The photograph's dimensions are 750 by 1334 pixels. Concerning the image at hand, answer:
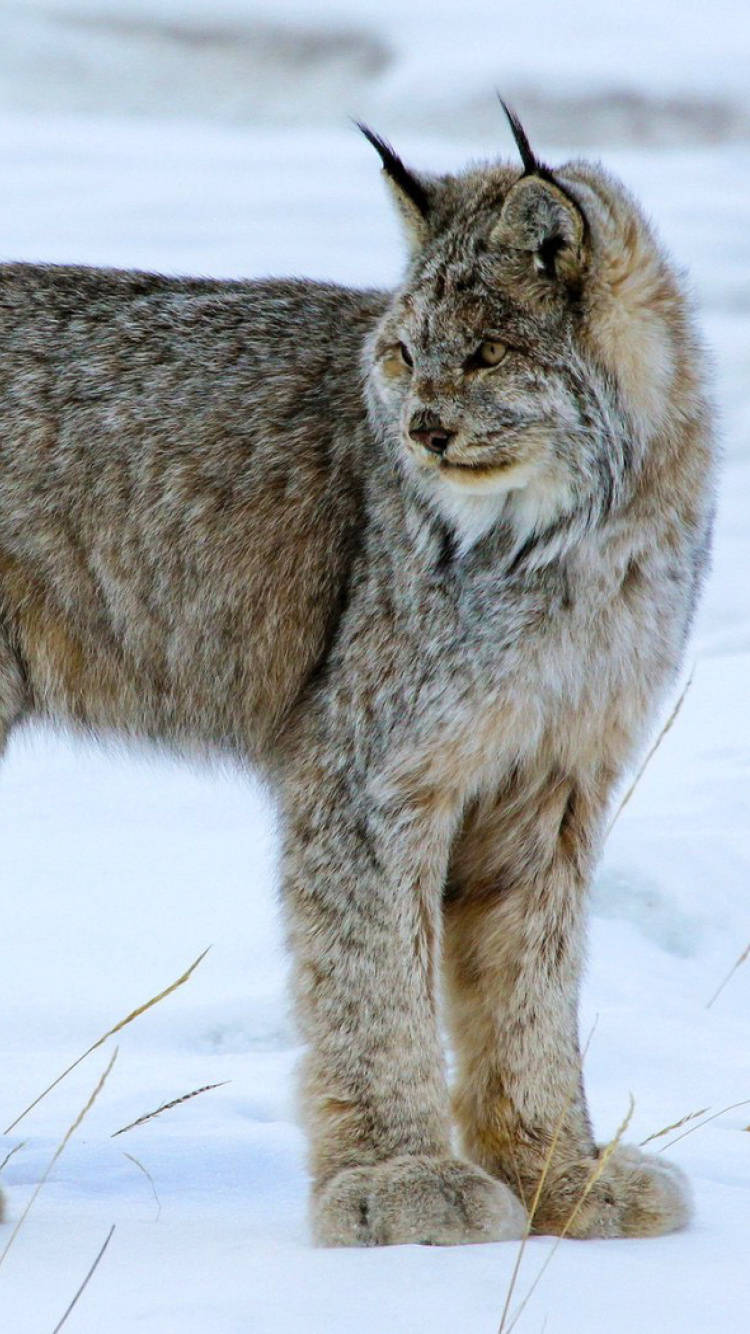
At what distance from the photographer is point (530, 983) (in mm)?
3730

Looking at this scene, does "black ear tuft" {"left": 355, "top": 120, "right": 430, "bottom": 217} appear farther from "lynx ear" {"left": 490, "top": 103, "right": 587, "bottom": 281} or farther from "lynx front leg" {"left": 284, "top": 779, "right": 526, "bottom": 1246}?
"lynx front leg" {"left": 284, "top": 779, "right": 526, "bottom": 1246}

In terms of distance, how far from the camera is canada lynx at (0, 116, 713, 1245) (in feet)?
11.0

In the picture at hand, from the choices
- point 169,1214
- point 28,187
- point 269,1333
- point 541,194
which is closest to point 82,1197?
point 169,1214

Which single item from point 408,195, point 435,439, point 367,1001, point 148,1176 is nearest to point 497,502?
point 435,439

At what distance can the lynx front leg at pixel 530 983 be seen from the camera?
3.69 m

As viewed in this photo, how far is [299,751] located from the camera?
3725mm

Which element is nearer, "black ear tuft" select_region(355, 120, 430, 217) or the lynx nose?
the lynx nose

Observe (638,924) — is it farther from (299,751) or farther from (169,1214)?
(169,1214)

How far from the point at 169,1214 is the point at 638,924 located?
7.61 feet

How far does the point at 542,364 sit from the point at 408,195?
→ 0.58 metres

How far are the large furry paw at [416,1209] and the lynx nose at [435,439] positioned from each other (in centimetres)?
135

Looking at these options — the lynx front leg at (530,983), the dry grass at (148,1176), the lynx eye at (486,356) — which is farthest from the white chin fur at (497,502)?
the dry grass at (148,1176)

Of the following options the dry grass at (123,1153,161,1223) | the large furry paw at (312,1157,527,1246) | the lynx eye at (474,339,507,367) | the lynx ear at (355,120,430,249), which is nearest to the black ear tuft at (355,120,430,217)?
the lynx ear at (355,120,430,249)

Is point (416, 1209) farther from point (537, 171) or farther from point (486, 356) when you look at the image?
point (537, 171)
